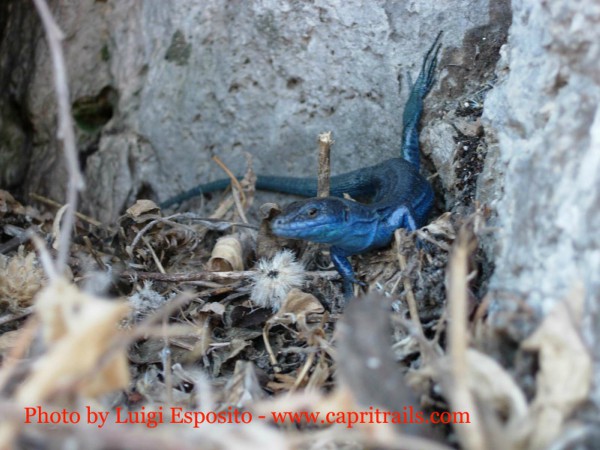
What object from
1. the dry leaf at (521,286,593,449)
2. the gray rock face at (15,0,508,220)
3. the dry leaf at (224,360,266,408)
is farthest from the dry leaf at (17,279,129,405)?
the gray rock face at (15,0,508,220)

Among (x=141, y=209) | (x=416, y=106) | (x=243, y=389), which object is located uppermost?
(x=416, y=106)

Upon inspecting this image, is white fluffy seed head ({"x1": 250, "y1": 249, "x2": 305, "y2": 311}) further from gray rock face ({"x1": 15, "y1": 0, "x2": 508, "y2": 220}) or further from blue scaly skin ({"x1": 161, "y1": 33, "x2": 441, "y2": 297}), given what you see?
gray rock face ({"x1": 15, "y1": 0, "x2": 508, "y2": 220})

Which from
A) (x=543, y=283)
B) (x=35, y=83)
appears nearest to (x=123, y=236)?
(x=35, y=83)

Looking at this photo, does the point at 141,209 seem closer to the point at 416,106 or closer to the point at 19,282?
the point at 19,282

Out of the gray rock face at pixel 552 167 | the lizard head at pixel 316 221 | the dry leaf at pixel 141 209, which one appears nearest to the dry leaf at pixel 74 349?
the gray rock face at pixel 552 167

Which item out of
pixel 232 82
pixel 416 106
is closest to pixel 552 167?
pixel 416 106

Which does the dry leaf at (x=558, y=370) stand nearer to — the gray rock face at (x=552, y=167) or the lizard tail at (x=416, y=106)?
the gray rock face at (x=552, y=167)

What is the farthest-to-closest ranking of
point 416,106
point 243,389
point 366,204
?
point 416,106 < point 366,204 < point 243,389

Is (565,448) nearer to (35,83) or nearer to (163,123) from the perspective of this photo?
(163,123)
